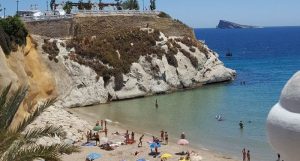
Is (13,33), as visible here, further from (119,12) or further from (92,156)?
(119,12)

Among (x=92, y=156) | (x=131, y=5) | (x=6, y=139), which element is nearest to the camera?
(x=6, y=139)

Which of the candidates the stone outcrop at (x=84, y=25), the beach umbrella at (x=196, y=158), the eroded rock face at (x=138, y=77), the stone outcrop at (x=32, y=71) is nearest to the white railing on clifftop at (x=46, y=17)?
the stone outcrop at (x=84, y=25)

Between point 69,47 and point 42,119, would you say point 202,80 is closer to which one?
point 69,47

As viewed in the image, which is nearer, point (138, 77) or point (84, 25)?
point (138, 77)

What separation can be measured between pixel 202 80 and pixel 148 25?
995 centimetres

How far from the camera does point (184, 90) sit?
56.7 meters

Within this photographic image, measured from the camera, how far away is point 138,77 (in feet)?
176

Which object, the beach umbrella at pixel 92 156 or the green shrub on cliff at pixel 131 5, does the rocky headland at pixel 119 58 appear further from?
the green shrub on cliff at pixel 131 5

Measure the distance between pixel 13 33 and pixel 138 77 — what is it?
71.9ft

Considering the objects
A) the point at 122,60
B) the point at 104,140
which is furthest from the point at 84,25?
the point at 104,140

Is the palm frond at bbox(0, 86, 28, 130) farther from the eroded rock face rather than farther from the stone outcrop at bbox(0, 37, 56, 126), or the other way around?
the eroded rock face

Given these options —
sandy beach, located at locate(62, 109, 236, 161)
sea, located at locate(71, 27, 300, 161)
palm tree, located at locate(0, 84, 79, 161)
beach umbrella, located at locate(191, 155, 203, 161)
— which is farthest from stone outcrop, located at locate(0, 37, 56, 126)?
palm tree, located at locate(0, 84, 79, 161)

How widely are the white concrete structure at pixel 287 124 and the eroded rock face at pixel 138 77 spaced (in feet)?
113

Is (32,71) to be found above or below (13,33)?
below
